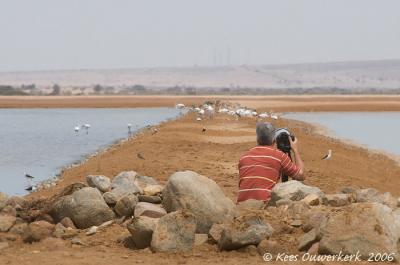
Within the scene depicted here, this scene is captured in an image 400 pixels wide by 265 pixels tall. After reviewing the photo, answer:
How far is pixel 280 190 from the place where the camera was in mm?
10453

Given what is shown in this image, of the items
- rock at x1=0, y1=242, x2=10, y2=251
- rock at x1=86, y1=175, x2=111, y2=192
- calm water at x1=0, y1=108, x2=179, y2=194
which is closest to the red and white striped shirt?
rock at x1=86, y1=175, x2=111, y2=192

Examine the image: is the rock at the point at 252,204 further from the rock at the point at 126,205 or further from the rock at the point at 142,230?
the rock at the point at 126,205

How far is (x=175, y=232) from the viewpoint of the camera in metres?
9.30

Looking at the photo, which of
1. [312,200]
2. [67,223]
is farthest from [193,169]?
[312,200]

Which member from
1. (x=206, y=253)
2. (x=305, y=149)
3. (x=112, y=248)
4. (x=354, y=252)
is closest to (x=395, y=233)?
(x=354, y=252)

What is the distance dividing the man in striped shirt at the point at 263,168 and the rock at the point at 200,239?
110 cm

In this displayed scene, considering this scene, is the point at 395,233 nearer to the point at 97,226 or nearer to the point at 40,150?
the point at 97,226

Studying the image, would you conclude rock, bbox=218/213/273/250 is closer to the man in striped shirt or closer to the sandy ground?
the sandy ground

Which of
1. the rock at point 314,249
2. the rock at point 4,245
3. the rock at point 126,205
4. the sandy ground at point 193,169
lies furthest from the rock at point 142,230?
the rock at point 314,249

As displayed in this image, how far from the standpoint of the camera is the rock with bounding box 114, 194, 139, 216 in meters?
10.8

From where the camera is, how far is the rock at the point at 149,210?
10091 millimetres

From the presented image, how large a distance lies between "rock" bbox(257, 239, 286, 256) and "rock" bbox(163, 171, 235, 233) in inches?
31.3

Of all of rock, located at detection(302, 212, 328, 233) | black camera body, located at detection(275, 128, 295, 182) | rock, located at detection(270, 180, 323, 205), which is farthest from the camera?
black camera body, located at detection(275, 128, 295, 182)

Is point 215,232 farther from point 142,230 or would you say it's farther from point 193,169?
point 193,169
